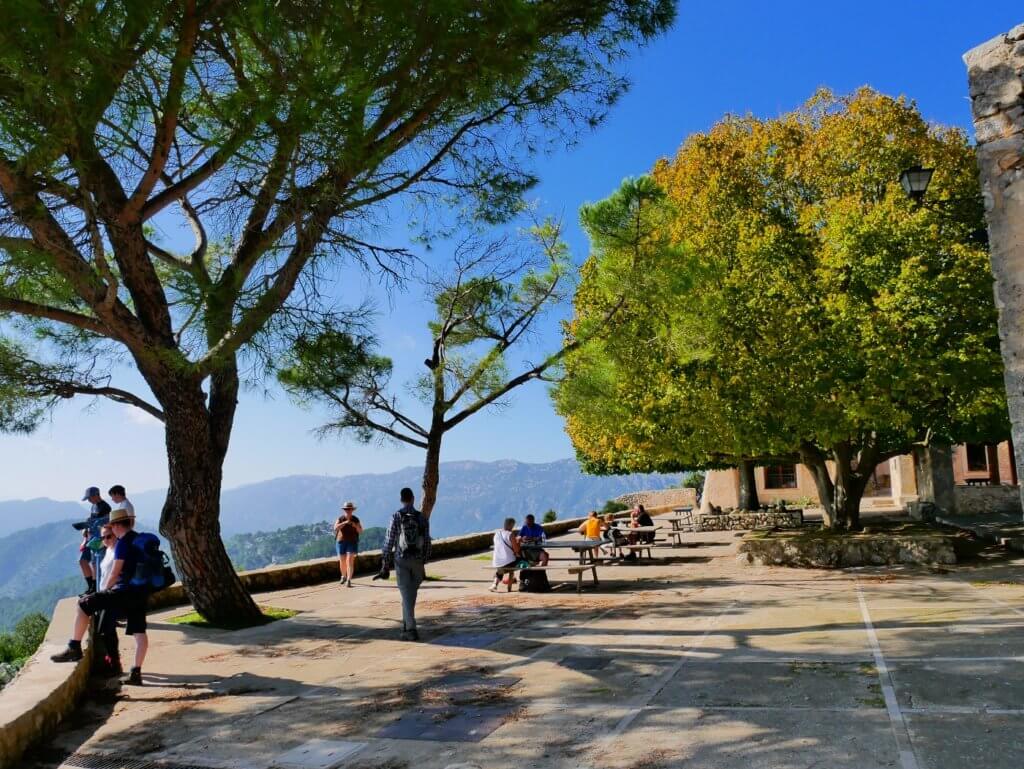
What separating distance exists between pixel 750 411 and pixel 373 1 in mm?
10719

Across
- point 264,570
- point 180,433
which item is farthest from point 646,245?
point 264,570

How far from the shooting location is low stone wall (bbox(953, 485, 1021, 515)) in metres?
24.2

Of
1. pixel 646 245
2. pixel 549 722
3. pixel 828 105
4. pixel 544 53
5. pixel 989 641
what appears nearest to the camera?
pixel 549 722

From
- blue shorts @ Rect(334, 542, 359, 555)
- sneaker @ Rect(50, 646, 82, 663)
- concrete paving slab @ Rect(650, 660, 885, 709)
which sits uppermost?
blue shorts @ Rect(334, 542, 359, 555)

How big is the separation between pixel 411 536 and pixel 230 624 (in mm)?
2890

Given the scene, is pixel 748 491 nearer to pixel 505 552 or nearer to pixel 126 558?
pixel 505 552

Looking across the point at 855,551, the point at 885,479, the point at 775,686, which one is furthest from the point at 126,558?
the point at 885,479

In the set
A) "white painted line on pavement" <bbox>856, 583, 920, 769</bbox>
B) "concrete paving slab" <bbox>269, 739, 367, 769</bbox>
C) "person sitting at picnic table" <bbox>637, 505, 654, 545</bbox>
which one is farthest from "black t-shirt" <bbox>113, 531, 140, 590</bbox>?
"person sitting at picnic table" <bbox>637, 505, 654, 545</bbox>

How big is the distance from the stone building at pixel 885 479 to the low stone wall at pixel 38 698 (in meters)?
29.6

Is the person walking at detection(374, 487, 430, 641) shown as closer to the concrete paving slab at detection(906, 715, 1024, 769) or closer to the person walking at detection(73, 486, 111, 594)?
the person walking at detection(73, 486, 111, 594)

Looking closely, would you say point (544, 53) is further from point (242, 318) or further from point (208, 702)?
point (208, 702)

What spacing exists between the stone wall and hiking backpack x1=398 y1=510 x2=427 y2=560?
6089mm

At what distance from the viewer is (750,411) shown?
→ 15094 millimetres

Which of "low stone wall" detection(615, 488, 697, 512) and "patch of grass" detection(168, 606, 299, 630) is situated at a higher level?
"patch of grass" detection(168, 606, 299, 630)
